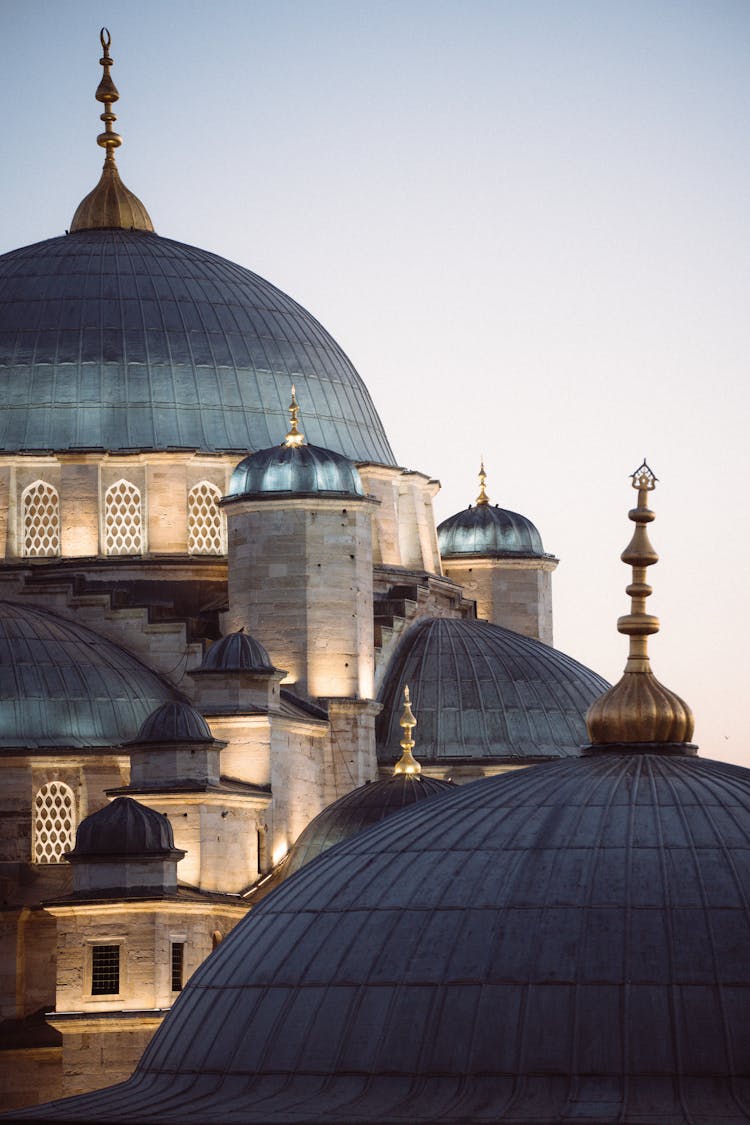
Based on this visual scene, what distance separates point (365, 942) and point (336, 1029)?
1.02 metres

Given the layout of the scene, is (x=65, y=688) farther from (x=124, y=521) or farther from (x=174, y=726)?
(x=124, y=521)

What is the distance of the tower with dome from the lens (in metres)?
60.1

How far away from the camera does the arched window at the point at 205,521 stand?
72.9 metres

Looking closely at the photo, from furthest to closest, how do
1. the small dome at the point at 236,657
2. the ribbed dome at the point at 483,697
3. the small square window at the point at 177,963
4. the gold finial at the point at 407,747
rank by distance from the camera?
the ribbed dome at the point at 483,697 → the small dome at the point at 236,657 → the gold finial at the point at 407,747 → the small square window at the point at 177,963

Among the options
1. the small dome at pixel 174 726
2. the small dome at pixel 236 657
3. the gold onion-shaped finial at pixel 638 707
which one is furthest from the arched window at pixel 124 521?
the gold onion-shaped finial at pixel 638 707

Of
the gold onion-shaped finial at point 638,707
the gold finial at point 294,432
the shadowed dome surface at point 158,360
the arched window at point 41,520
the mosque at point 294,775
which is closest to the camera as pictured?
the mosque at point 294,775

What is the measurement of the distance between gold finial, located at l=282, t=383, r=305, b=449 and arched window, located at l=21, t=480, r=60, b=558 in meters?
5.26

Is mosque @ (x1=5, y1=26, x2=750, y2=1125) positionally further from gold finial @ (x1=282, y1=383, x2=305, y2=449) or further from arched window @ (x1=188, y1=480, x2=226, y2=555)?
gold finial @ (x1=282, y1=383, x2=305, y2=449)

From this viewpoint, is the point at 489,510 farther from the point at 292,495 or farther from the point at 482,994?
the point at 482,994

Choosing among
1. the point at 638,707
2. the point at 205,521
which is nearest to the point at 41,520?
the point at 205,521

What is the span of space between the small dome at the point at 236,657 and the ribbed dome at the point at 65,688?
8.64 feet

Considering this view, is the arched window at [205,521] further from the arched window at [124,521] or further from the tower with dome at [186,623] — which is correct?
the arched window at [124,521]

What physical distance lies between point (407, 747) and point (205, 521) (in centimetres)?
1067

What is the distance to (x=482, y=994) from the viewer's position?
92.9ft
